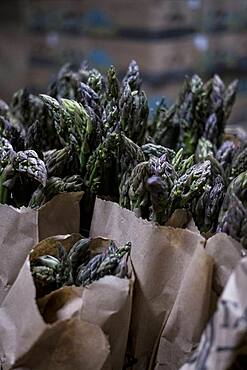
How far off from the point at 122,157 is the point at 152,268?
172 millimetres

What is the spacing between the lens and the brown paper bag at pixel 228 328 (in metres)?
0.57

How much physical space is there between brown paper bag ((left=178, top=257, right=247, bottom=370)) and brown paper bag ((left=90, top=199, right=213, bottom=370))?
10 centimetres

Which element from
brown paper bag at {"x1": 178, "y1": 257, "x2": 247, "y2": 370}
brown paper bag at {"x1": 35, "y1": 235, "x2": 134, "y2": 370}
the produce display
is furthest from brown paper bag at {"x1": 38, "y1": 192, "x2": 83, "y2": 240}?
brown paper bag at {"x1": 178, "y1": 257, "x2": 247, "y2": 370}

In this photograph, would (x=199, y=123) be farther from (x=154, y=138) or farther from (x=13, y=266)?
(x=13, y=266)

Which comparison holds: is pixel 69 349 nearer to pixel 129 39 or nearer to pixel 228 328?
pixel 228 328

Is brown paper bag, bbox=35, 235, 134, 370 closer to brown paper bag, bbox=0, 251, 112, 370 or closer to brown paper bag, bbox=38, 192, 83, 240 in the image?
brown paper bag, bbox=0, 251, 112, 370

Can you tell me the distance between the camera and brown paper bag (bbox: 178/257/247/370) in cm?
57

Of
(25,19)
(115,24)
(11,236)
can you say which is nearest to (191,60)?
(115,24)

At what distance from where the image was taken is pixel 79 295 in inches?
Answer: 27.6

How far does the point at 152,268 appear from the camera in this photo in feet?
2.43

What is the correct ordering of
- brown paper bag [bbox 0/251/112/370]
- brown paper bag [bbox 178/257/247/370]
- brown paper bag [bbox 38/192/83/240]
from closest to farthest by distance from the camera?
brown paper bag [bbox 178/257/247/370]
brown paper bag [bbox 0/251/112/370]
brown paper bag [bbox 38/192/83/240]

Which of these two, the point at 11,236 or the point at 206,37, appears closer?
the point at 11,236

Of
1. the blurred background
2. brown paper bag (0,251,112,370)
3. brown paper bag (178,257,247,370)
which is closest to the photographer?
brown paper bag (178,257,247,370)

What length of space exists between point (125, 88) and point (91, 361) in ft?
1.24
